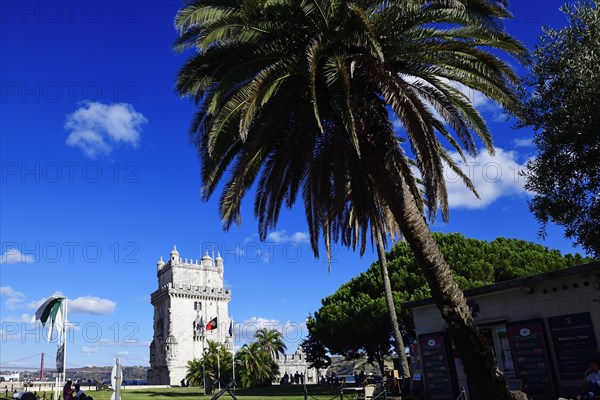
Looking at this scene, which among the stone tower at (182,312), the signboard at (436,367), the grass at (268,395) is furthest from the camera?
the stone tower at (182,312)

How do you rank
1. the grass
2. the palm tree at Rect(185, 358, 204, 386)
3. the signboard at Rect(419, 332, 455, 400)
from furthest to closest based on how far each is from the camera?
1. the palm tree at Rect(185, 358, 204, 386)
2. the grass
3. the signboard at Rect(419, 332, 455, 400)

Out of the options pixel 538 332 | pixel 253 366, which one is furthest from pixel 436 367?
pixel 253 366

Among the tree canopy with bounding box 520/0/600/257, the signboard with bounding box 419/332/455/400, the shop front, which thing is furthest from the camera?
the signboard with bounding box 419/332/455/400

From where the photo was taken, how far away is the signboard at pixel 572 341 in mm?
13320

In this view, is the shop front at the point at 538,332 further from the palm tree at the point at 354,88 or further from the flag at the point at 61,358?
the flag at the point at 61,358

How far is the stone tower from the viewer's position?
3162 inches

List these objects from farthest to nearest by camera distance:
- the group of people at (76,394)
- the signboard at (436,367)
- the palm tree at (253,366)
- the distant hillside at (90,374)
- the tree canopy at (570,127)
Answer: the distant hillside at (90,374)
the palm tree at (253,366)
the signboard at (436,367)
the group of people at (76,394)
the tree canopy at (570,127)

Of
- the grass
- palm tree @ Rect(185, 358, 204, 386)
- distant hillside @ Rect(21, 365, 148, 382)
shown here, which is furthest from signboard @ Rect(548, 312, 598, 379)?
distant hillside @ Rect(21, 365, 148, 382)

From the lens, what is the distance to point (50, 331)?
24.6 meters

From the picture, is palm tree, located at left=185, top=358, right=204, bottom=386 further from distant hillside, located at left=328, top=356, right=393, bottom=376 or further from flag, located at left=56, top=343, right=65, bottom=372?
flag, located at left=56, top=343, right=65, bottom=372

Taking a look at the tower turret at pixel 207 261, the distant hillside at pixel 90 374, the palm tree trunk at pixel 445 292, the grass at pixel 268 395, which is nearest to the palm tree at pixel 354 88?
the palm tree trunk at pixel 445 292

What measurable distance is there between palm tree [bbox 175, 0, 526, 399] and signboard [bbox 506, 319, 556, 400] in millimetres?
5449

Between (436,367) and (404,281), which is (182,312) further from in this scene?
(436,367)

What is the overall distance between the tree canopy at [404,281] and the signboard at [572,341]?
1654 cm
